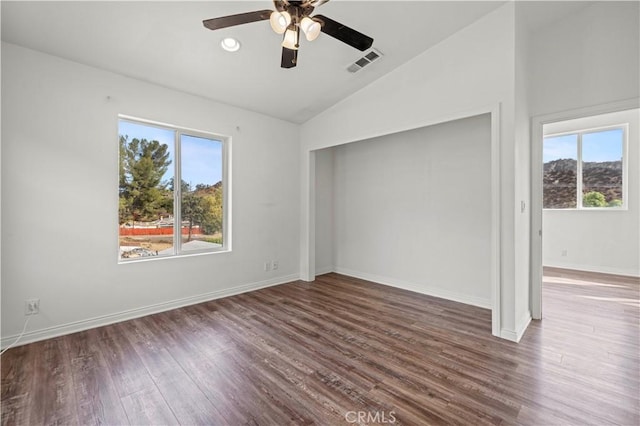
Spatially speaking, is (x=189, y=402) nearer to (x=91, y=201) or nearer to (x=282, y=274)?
(x=91, y=201)

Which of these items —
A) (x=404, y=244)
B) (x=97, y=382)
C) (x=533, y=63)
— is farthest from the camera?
(x=404, y=244)

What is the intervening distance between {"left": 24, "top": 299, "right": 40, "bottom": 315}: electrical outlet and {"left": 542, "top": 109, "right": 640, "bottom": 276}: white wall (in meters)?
8.20

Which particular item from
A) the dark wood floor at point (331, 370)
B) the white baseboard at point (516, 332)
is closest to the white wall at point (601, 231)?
the dark wood floor at point (331, 370)

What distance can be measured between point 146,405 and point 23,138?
2.69 m

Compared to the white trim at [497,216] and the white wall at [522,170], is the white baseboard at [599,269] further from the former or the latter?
the white trim at [497,216]

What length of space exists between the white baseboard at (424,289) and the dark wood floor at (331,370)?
0.22 meters

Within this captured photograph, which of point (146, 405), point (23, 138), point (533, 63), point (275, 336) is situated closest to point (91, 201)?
point (23, 138)

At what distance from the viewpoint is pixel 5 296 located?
2549 millimetres

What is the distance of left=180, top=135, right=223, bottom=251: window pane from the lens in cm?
382

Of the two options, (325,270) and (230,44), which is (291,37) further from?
(325,270)

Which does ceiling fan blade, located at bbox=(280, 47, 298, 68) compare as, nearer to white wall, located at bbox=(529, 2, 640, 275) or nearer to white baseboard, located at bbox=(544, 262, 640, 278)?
white wall, located at bbox=(529, 2, 640, 275)

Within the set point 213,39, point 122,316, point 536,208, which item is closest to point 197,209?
point 122,316

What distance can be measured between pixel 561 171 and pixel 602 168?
2.04 feet

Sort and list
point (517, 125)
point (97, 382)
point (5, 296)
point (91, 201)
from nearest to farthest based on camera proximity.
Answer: point (97, 382) < point (5, 296) < point (517, 125) < point (91, 201)
